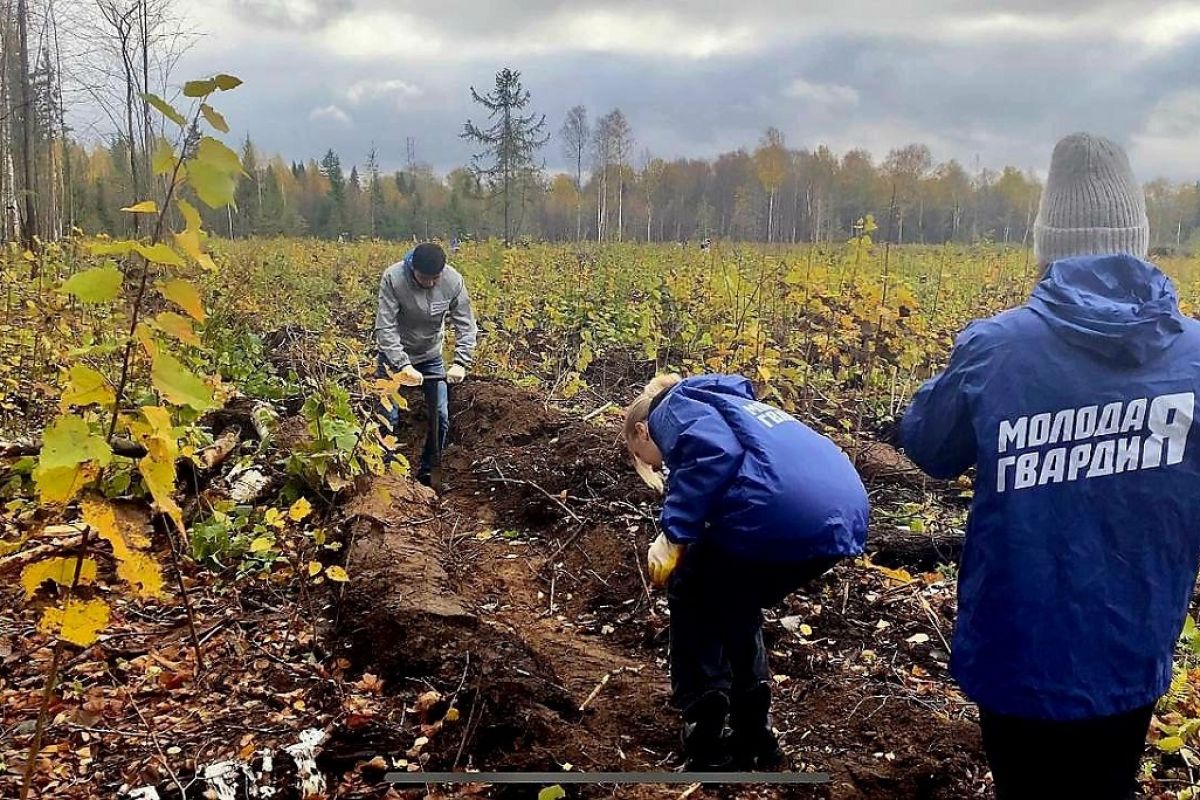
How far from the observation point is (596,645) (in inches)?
146

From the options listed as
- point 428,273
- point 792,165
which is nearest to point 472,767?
point 428,273

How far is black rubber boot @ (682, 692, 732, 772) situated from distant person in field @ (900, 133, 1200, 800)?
1031mm

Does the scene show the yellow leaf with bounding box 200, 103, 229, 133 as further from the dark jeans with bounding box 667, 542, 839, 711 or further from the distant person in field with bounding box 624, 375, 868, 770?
the dark jeans with bounding box 667, 542, 839, 711

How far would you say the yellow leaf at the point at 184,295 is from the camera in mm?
1562

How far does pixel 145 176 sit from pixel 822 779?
697 inches

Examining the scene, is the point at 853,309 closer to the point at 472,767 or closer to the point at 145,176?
the point at 472,767

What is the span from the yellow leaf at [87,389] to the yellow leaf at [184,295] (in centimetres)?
26

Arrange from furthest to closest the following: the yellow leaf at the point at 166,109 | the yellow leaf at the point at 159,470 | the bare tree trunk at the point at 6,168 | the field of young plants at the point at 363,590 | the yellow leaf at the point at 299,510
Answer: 1. the bare tree trunk at the point at 6,168
2. the yellow leaf at the point at 299,510
3. the field of young plants at the point at 363,590
4. the yellow leaf at the point at 159,470
5. the yellow leaf at the point at 166,109

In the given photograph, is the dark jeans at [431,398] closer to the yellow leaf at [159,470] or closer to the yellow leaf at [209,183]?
the yellow leaf at [159,470]

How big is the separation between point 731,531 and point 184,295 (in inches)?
59.2

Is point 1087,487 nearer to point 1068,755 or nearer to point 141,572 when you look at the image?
point 1068,755

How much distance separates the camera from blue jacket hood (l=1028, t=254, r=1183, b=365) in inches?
63.1

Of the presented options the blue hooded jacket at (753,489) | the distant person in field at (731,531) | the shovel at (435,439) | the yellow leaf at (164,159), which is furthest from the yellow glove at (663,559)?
the shovel at (435,439)

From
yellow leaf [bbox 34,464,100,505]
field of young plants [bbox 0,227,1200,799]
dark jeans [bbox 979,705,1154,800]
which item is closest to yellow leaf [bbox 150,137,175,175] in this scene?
field of young plants [bbox 0,227,1200,799]
